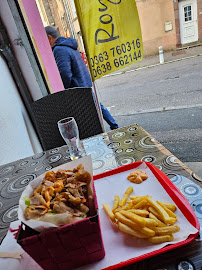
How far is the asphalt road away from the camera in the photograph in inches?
128

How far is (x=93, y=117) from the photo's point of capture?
1914mm

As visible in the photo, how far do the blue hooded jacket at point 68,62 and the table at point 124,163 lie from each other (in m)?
2.05

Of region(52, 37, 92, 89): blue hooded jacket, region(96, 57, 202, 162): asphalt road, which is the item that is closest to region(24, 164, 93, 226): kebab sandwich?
region(96, 57, 202, 162): asphalt road

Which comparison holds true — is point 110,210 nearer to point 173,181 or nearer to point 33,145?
point 173,181

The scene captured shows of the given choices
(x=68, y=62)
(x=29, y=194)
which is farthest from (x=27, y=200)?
(x=68, y=62)

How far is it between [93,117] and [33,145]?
137cm

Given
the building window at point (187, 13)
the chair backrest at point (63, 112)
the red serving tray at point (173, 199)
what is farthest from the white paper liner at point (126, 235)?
the building window at point (187, 13)

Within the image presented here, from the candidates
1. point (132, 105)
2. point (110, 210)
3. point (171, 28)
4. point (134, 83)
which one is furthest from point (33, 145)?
point (171, 28)

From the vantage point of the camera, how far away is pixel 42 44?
307 centimetres

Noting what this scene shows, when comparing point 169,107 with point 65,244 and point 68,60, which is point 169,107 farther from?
point 65,244

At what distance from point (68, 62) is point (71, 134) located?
88.3 inches

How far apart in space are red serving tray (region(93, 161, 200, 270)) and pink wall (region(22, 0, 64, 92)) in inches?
95.4

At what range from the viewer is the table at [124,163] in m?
0.59

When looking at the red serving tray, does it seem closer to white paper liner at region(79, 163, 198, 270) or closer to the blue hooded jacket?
white paper liner at region(79, 163, 198, 270)
